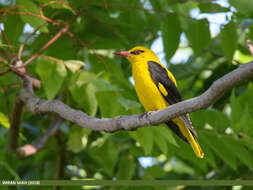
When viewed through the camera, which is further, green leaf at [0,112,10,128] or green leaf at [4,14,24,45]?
green leaf at [4,14,24,45]

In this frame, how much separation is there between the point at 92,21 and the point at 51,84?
1380mm

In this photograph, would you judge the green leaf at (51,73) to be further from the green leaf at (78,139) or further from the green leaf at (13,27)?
the green leaf at (78,139)

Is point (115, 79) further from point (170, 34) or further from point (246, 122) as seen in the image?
point (246, 122)

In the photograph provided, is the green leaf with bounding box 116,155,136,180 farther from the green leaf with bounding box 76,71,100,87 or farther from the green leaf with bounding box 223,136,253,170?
the green leaf with bounding box 76,71,100,87

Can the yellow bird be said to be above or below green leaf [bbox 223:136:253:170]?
above

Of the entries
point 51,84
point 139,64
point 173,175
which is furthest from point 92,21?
point 173,175

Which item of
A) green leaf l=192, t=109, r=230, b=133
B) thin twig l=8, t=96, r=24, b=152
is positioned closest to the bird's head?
green leaf l=192, t=109, r=230, b=133

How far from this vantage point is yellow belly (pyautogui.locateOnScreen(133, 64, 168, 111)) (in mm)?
3811

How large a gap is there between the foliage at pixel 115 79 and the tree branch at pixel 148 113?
20 centimetres

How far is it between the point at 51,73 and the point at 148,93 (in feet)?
3.34

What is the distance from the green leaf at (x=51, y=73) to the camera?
10.9ft

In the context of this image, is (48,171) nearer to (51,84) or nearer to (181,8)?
(51,84)

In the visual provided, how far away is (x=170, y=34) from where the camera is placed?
3.86m

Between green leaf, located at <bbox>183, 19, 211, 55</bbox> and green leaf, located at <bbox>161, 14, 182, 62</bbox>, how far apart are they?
0.31ft
